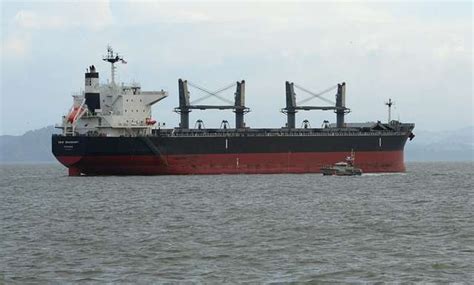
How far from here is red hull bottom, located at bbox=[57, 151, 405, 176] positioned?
5422 centimetres

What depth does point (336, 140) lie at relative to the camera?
60000mm

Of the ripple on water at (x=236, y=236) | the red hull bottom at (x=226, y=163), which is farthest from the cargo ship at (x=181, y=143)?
the ripple on water at (x=236, y=236)

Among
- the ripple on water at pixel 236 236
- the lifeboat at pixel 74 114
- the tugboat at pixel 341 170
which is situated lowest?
the ripple on water at pixel 236 236

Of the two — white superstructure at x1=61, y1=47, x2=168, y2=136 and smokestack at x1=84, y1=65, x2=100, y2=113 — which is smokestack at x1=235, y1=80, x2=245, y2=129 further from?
smokestack at x1=84, y1=65, x2=100, y2=113

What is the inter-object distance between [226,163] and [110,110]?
8647mm

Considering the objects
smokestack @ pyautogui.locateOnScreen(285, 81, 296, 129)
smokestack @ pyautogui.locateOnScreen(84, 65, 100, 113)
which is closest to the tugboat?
smokestack @ pyautogui.locateOnScreen(285, 81, 296, 129)

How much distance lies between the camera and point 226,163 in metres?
57.5

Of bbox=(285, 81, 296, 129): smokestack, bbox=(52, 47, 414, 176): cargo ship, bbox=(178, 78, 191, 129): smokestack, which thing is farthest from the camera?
bbox=(285, 81, 296, 129): smokestack

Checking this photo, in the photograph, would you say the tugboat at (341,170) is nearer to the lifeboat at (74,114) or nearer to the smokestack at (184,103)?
the smokestack at (184,103)

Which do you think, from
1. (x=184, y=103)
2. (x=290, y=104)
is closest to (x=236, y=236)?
(x=184, y=103)

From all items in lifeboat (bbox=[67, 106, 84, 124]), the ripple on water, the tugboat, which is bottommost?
the ripple on water

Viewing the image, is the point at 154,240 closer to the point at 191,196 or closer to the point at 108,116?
the point at 191,196

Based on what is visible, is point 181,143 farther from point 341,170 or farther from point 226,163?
point 341,170

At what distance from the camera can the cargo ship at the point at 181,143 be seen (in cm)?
5400
